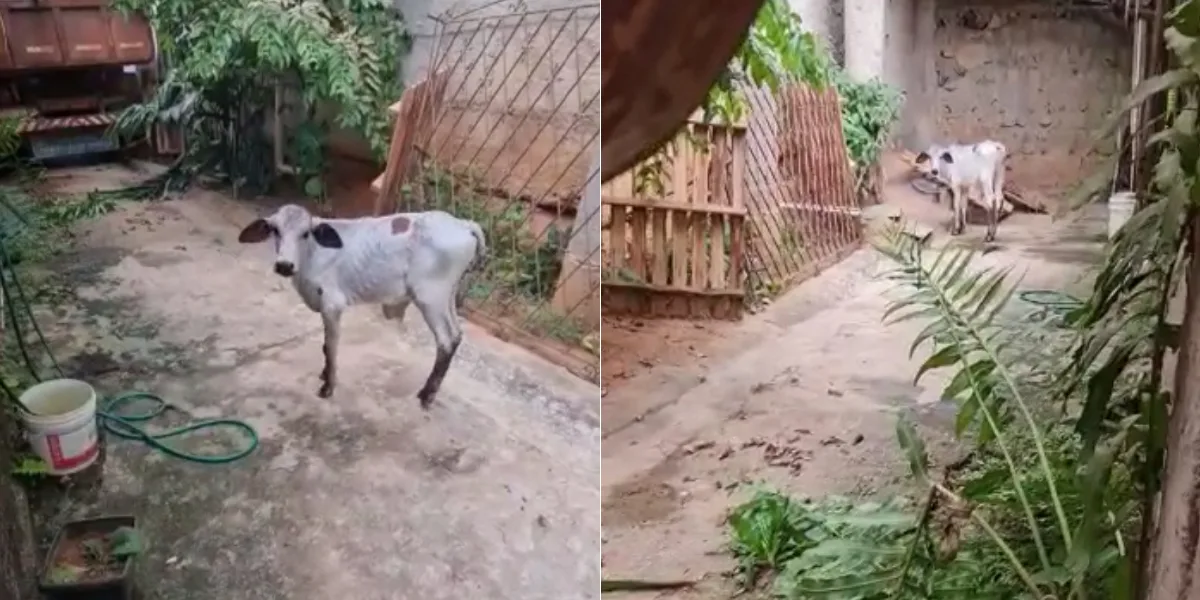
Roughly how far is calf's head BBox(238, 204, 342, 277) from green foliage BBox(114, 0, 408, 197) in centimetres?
3

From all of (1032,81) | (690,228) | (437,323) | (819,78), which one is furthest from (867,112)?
(437,323)

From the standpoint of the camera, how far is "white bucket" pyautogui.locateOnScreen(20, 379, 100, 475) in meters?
1.09

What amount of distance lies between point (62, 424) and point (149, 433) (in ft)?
0.26

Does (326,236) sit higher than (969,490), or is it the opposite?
(326,236)

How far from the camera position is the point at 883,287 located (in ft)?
4.71

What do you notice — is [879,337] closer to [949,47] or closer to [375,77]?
[949,47]

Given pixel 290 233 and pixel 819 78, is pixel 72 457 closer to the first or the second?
pixel 290 233

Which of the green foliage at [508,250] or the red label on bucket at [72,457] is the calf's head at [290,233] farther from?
the red label on bucket at [72,457]

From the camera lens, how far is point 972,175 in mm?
1366

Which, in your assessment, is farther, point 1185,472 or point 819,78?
point 819,78

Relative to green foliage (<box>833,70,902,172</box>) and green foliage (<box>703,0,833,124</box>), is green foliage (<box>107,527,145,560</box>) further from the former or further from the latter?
green foliage (<box>833,70,902,172</box>)

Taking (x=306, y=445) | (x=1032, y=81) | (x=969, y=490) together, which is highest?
(x=1032, y=81)

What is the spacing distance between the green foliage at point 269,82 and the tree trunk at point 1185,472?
770 mm

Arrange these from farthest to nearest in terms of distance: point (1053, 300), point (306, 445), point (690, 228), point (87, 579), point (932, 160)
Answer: point (690, 228)
point (932, 160)
point (1053, 300)
point (306, 445)
point (87, 579)
